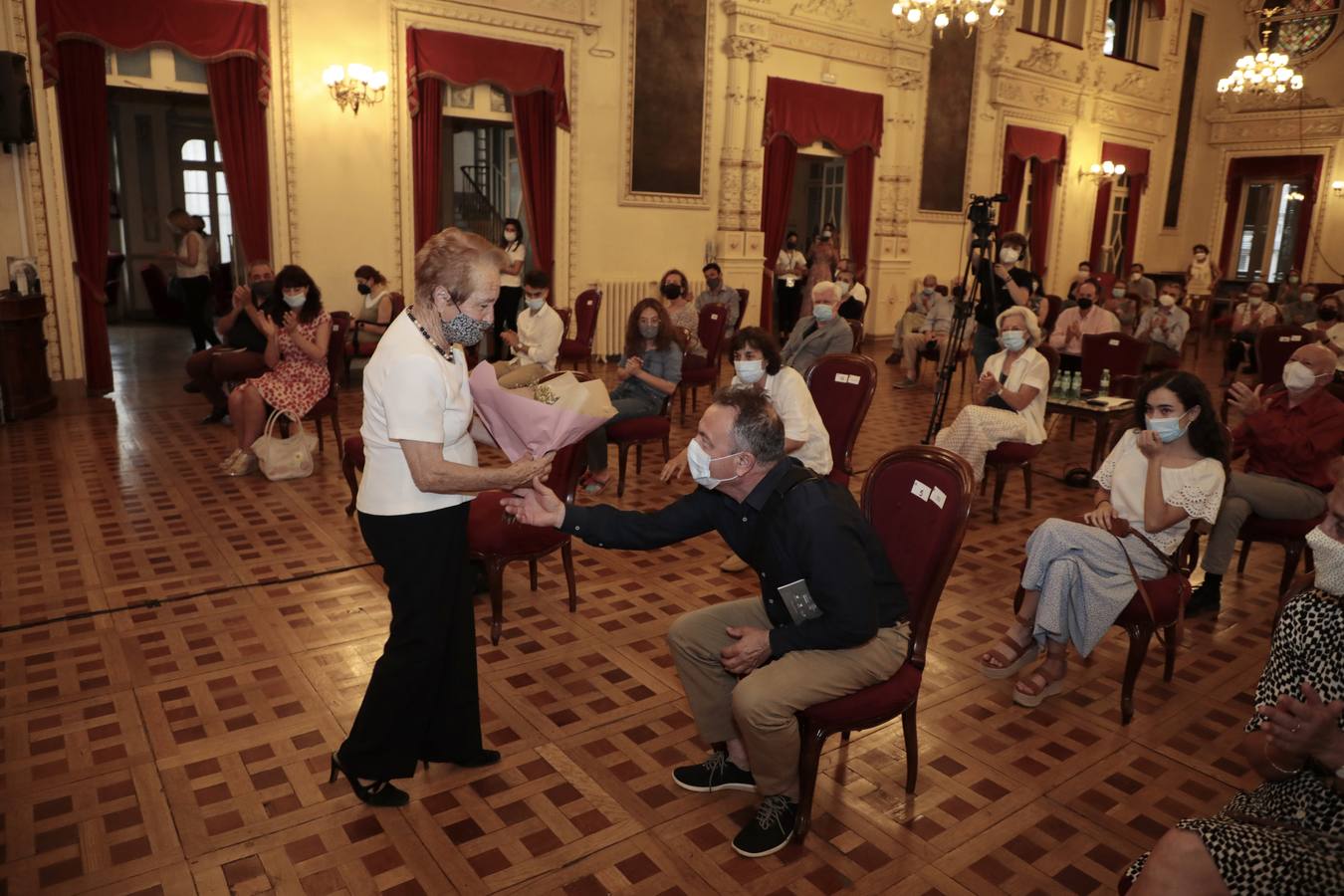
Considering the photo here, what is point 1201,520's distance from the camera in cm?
365

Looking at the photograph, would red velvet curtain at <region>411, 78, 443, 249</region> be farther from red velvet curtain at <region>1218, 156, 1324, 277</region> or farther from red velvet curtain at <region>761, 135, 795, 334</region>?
red velvet curtain at <region>1218, 156, 1324, 277</region>

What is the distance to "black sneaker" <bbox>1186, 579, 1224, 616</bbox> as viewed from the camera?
470cm

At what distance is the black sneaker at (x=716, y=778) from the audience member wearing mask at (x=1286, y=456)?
9.20 feet

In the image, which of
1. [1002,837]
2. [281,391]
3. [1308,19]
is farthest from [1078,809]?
[1308,19]

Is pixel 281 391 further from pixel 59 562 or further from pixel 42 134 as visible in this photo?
pixel 42 134

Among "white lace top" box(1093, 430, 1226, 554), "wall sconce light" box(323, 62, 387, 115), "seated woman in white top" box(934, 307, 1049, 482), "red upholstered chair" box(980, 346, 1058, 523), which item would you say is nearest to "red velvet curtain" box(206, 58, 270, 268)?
"wall sconce light" box(323, 62, 387, 115)

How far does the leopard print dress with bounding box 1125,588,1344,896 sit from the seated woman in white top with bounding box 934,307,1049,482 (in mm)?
3860

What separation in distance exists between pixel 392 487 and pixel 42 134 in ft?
25.7

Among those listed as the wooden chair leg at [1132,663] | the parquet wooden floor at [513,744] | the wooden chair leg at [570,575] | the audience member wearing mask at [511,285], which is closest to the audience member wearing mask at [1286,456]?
the parquet wooden floor at [513,744]

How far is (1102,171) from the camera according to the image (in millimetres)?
17844

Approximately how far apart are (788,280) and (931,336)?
341 cm

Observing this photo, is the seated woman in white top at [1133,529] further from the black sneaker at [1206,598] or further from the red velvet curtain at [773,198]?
the red velvet curtain at [773,198]

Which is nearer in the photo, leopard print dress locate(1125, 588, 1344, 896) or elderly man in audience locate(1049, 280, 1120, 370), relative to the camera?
leopard print dress locate(1125, 588, 1344, 896)

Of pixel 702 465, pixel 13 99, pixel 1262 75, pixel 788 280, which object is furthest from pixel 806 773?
pixel 1262 75
